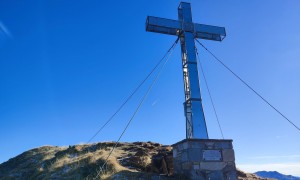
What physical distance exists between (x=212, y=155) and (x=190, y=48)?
5.14m

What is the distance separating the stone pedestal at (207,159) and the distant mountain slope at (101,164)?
0.64m

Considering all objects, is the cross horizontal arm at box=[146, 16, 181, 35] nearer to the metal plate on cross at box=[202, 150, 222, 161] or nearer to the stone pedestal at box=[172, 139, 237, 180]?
the stone pedestal at box=[172, 139, 237, 180]

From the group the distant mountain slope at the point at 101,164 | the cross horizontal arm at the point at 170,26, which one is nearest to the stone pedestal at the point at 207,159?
the distant mountain slope at the point at 101,164

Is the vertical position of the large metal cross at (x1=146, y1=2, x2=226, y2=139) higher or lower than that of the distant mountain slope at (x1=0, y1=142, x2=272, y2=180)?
higher

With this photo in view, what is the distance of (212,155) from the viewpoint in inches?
402

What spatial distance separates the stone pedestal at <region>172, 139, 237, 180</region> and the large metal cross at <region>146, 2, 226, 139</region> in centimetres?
71

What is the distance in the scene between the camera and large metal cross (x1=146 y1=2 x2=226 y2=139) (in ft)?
37.2

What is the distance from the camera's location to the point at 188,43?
1297 cm

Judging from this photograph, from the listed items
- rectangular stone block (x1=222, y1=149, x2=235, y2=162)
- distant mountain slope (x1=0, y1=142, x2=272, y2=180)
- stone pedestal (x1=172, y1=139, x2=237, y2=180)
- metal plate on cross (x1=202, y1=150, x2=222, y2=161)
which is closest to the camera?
stone pedestal (x1=172, y1=139, x2=237, y2=180)

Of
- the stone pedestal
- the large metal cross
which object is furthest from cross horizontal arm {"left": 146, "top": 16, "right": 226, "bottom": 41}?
the stone pedestal

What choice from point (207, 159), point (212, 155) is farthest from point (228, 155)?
point (207, 159)

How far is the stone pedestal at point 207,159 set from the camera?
9.92 m

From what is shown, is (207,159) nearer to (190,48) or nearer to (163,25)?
(190,48)

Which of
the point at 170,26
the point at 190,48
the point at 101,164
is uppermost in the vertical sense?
the point at 170,26
